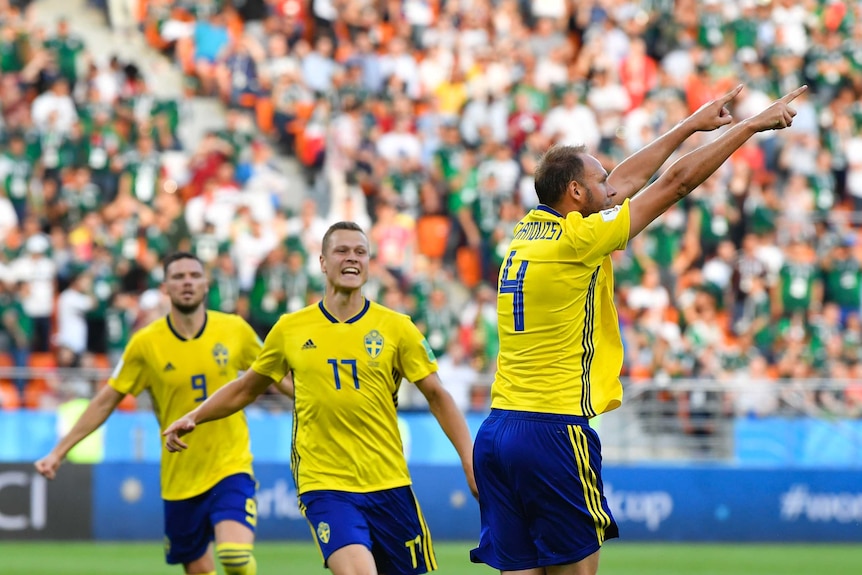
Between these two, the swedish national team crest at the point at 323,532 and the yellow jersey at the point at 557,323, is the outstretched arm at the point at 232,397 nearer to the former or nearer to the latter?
the swedish national team crest at the point at 323,532

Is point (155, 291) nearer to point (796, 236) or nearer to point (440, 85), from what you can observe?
point (440, 85)

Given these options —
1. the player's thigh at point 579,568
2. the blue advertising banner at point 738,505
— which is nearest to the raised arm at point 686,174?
the player's thigh at point 579,568

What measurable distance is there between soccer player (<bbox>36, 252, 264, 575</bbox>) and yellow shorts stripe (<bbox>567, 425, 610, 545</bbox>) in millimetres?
3539

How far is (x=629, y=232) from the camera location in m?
6.79

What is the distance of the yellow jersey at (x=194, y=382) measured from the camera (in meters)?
10.2

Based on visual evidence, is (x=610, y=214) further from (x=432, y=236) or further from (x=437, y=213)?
(x=437, y=213)

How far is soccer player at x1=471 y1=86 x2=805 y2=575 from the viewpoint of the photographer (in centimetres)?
695

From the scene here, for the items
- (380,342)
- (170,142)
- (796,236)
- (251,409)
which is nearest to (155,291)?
(251,409)

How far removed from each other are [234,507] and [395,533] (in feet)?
6.47

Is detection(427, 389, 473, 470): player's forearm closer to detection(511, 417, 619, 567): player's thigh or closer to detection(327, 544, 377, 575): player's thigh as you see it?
detection(327, 544, 377, 575): player's thigh

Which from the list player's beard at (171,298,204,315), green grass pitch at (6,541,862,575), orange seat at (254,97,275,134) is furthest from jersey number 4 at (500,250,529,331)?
orange seat at (254,97,275,134)

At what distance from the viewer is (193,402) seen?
33.6 feet

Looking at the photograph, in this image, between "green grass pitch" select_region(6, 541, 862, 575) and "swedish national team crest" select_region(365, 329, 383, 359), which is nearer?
"swedish national team crest" select_region(365, 329, 383, 359)

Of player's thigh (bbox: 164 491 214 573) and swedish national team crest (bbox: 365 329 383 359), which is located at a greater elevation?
swedish national team crest (bbox: 365 329 383 359)
